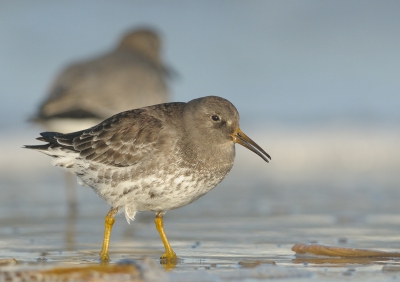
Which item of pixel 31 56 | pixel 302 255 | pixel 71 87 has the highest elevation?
pixel 31 56

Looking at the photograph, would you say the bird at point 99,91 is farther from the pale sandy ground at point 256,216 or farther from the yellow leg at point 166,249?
the yellow leg at point 166,249

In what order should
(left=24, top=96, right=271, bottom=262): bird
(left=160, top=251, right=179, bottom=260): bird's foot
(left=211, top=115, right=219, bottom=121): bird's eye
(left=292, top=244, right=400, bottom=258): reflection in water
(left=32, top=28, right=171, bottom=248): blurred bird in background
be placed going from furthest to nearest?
(left=32, top=28, right=171, bottom=248): blurred bird in background, (left=211, top=115, right=219, bottom=121): bird's eye, (left=24, top=96, right=271, bottom=262): bird, (left=160, top=251, right=179, bottom=260): bird's foot, (left=292, top=244, right=400, bottom=258): reflection in water

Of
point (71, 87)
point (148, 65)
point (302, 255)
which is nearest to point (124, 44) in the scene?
point (148, 65)

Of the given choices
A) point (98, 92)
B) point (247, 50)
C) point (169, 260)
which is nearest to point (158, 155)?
point (169, 260)

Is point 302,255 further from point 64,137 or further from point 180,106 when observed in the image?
point 64,137

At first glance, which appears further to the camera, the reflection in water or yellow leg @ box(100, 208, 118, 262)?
yellow leg @ box(100, 208, 118, 262)

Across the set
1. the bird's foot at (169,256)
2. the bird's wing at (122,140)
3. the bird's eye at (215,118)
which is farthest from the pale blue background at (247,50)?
the bird's foot at (169,256)

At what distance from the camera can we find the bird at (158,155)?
700 cm

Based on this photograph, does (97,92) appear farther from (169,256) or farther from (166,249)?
(169,256)

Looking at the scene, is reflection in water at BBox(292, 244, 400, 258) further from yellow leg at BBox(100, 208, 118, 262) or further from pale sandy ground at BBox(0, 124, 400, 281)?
yellow leg at BBox(100, 208, 118, 262)

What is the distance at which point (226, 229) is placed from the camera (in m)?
8.39

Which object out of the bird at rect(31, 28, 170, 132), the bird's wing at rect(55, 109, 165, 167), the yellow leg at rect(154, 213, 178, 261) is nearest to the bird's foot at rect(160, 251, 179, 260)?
the yellow leg at rect(154, 213, 178, 261)

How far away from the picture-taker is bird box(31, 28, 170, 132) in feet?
36.7

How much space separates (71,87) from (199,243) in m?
4.83
